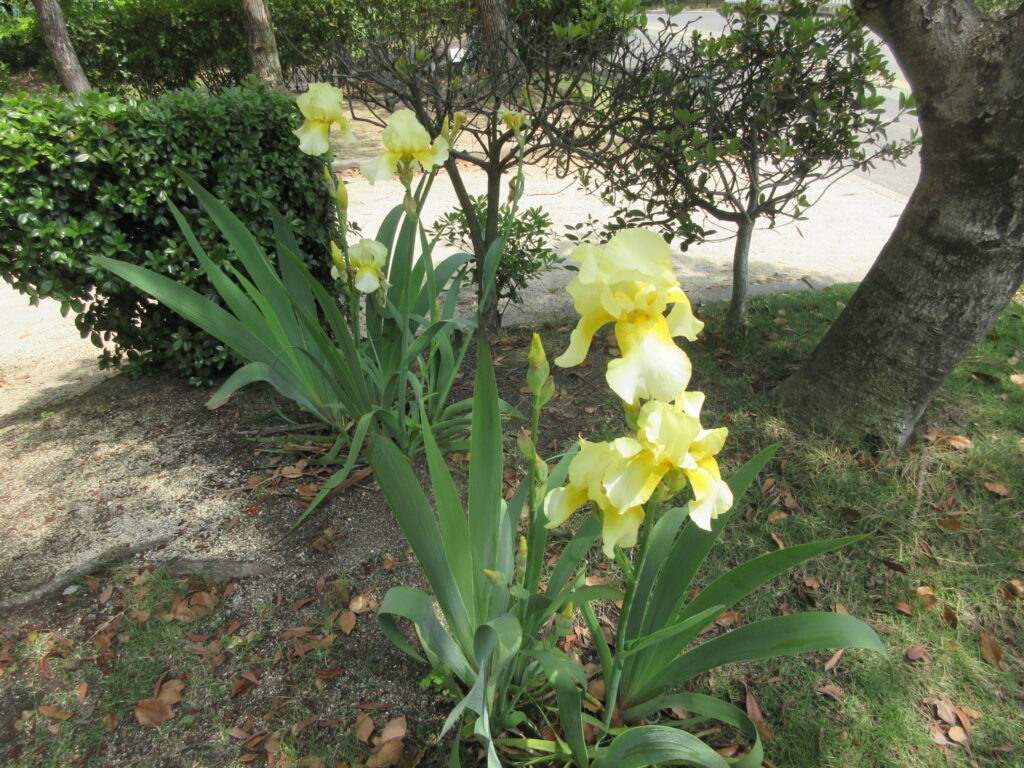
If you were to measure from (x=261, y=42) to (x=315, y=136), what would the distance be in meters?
5.15

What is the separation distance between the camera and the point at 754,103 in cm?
274

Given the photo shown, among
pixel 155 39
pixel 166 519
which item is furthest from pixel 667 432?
pixel 155 39

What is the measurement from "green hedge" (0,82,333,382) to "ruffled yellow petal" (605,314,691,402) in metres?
2.18

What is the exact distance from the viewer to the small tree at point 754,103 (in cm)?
264

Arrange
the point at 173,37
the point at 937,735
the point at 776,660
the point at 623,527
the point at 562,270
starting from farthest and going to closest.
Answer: the point at 173,37, the point at 562,270, the point at 776,660, the point at 937,735, the point at 623,527

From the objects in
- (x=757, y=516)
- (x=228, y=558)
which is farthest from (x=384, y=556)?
(x=757, y=516)

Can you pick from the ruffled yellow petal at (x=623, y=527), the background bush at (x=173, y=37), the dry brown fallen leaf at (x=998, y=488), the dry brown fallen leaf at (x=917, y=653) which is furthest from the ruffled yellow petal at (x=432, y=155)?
the background bush at (x=173, y=37)

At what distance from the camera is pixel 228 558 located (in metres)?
2.07

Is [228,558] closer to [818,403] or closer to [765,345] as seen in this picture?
[818,403]

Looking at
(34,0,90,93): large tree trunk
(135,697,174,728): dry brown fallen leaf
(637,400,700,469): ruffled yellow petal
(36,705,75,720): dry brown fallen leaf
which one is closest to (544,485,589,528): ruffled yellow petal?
(637,400,700,469): ruffled yellow petal

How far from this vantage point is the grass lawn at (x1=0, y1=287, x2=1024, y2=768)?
159 cm

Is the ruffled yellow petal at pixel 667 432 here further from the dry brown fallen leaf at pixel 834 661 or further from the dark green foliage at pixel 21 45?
the dark green foliage at pixel 21 45

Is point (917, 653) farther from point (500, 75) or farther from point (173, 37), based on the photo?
point (173, 37)

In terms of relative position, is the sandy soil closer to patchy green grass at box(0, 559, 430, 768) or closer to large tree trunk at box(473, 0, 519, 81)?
patchy green grass at box(0, 559, 430, 768)
